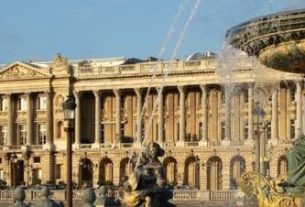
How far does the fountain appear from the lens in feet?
48.8

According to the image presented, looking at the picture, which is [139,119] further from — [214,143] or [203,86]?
[214,143]

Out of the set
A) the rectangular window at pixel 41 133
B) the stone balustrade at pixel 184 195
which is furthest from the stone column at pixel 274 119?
the stone balustrade at pixel 184 195

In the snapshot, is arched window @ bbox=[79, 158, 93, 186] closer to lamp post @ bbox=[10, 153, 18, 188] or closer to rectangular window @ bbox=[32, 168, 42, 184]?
rectangular window @ bbox=[32, 168, 42, 184]

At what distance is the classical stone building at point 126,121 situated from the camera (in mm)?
100125

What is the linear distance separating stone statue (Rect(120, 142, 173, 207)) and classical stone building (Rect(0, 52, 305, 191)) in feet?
260

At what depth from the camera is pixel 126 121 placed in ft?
353

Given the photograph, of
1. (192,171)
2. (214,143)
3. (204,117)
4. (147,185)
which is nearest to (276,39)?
(147,185)

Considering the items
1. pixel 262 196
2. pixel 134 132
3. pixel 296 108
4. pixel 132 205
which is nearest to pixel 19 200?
pixel 132 205

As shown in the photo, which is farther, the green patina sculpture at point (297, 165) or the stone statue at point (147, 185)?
the stone statue at point (147, 185)

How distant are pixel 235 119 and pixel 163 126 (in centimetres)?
720

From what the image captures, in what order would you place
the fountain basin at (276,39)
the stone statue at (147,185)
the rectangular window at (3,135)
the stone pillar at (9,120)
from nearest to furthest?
the fountain basin at (276,39), the stone statue at (147,185), the stone pillar at (9,120), the rectangular window at (3,135)

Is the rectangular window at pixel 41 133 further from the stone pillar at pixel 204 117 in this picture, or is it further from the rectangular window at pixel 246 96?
the rectangular window at pixel 246 96

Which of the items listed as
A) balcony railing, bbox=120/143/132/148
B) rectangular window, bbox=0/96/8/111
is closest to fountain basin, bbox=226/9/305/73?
balcony railing, bbox=120/143/132/148

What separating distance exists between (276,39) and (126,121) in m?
92.5
